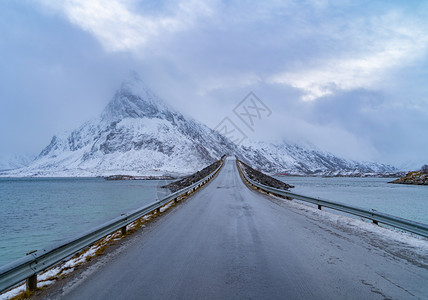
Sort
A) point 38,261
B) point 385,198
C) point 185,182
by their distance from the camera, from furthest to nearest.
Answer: point 185,182, point 385,198, point 38,261

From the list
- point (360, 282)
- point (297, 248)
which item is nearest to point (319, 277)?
point (360, 282)

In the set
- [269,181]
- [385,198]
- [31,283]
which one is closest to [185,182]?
[269,181]

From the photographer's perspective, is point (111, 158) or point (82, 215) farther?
point (111, 158)

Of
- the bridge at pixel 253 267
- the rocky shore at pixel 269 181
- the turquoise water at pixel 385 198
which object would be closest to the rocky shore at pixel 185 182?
the rocky shore at pixel 269 181

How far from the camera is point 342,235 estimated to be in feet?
28.2

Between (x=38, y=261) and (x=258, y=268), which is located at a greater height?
(x=38, y=261)

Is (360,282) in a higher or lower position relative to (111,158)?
lower

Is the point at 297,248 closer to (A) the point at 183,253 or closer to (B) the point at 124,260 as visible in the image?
(A) the point at 183,253

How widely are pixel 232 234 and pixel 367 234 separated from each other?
451cm

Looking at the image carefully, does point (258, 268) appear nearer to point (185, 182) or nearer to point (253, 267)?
point (253, 267)

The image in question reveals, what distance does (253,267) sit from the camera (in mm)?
5492

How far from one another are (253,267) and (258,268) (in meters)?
0.11

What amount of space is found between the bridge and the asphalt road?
17 mm

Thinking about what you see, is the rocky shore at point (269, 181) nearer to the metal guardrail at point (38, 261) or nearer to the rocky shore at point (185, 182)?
the rocky shore at point (185, 182)
